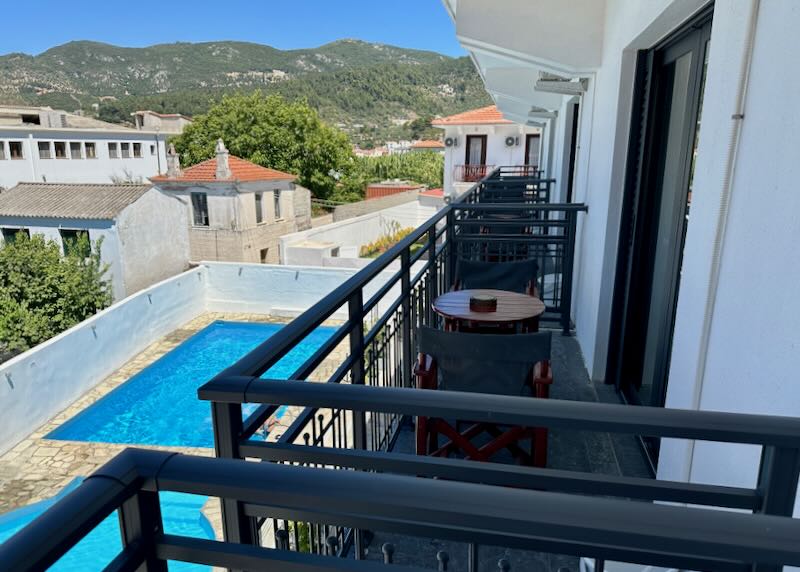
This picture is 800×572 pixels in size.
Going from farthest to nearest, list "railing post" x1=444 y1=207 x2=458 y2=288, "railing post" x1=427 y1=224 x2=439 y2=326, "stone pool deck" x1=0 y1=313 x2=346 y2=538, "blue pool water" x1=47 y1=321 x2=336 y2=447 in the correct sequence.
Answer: "blue pool water" x1=47 y1=321 x2=336 y2=447 < "stone pool deck" x1=0 y1=313 x2=346 y2=538 < "railing post" x1=444 y1=207 x2=458 y2=288 < "railing post" x1=427 y1=224 x2=439 y2=326

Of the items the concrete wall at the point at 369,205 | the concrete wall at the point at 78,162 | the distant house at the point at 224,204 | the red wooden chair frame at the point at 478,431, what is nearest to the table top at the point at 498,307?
the red wooden chair frame at the point at 478,431

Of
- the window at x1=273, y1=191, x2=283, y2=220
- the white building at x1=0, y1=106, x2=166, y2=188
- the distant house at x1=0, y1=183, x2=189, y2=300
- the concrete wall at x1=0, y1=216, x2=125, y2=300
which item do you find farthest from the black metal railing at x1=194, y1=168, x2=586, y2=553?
the white building at x1=0, y1=106, x2=166, y2=188

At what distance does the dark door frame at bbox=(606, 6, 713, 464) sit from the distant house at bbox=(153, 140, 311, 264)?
2231 cm

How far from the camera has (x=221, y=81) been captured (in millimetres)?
95250

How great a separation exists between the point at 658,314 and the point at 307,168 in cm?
3440

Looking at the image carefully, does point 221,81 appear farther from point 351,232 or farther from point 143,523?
point 143,523

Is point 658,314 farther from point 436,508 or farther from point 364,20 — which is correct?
point 364,20

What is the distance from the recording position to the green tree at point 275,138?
116ft

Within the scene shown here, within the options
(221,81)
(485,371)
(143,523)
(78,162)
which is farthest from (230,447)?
(221,81)

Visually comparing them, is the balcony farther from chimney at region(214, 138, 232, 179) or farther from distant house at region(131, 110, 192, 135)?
distant house at region(131, 110, 192, 135)

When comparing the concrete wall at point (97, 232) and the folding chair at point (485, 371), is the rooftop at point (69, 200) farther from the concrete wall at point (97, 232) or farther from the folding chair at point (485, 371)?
the folding chair at point (485, 371)

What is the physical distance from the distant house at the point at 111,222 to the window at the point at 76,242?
4 centimetres

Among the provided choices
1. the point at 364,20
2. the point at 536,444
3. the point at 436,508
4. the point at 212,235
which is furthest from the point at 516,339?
the point at 364,20

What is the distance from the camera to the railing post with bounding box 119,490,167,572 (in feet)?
2.82
